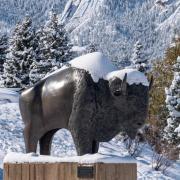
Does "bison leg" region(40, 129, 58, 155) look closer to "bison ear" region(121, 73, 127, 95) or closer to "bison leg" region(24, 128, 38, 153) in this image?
"bison leg" region(24, 128, 38, 153)

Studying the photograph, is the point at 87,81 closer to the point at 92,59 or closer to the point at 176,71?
the point at 92,59

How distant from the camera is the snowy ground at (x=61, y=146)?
14164mm

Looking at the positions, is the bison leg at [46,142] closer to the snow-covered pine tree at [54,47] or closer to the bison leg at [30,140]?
the bison leg at [30,140]

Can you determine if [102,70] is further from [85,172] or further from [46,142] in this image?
[46,142]

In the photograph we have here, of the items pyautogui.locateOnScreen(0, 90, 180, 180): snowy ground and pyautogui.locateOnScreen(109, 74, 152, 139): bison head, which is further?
pyautogui.locateOnScreen(0, 90, 180, 180): snowy ground

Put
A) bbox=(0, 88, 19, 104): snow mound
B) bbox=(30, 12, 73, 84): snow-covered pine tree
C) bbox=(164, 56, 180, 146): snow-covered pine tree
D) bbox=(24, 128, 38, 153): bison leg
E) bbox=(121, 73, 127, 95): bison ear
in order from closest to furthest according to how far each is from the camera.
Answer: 1. bbox=(121, 73, 127, 95): bison ear
2. bbox=(24, 128, 38, 153): bison leg
3. bbox=(0, 88, 19, 104): snow mound
4. bbox=(164, 56, 180, 146): snow-covered pine tree
5. bbox=(30, 12, 73, 84): snow-covered pine tree

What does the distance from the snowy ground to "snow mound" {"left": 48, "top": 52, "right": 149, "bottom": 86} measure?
7038mm

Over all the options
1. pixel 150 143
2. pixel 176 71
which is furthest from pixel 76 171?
pixel 176 71

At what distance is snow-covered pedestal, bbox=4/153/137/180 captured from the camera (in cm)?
614

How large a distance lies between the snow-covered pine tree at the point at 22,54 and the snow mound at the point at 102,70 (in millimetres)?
24005

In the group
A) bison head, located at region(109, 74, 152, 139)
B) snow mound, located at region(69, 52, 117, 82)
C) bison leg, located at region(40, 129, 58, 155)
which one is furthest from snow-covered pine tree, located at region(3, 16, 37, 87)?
bison head, located at region(109, 74, 152, 139)

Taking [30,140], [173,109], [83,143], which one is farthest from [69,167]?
[173,109]

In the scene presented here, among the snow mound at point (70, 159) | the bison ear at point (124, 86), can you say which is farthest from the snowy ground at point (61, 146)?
the bison ear at point (124, 86)

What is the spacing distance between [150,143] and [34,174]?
1436 centimetres
